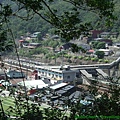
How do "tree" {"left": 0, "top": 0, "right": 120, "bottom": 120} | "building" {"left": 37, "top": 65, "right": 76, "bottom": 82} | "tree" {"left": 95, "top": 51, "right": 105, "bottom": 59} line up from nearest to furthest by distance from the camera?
"tree" {"left": 0, "top": 0, "right": 120, "bottom": 120} < "building" {"left": 37, "top": 65, "right": 76, "bottom": 82} < "tree" {"left": 95, "top": 51, "right": 105, "bottom": 59}

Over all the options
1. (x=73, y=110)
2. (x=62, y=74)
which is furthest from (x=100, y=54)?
(x=73, y=110)

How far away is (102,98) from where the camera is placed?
6.19 ft

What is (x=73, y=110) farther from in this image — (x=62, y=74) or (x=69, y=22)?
(x=62, y=74)

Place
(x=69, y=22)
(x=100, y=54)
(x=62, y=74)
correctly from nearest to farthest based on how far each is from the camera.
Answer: (x=69, y=22) → (x=62, y=74) → (x=100, y=54)

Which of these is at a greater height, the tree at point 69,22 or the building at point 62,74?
the tree at point 69,22

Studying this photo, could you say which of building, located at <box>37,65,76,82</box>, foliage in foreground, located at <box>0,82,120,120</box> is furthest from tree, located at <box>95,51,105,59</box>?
foliage in foreground, located at <box>0,82,120,120</box>

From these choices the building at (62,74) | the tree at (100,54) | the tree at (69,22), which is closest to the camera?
the tree at (69,22)

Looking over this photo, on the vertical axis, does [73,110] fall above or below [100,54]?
above

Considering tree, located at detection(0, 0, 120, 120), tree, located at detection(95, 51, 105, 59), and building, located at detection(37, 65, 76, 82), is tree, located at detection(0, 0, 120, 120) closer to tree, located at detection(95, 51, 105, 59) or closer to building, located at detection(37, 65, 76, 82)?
building, located at detection(37, 65, 76, 82)

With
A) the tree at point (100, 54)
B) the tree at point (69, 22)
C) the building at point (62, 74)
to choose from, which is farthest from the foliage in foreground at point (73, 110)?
A: the tree at point (100, 54)

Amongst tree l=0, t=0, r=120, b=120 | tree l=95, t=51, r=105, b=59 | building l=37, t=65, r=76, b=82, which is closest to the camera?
tree l=0, t=0, r=120, b=120

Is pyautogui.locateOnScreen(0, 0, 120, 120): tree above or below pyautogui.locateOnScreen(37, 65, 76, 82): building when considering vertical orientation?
above

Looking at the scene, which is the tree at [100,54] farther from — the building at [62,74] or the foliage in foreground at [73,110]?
the foliage in foreground at [73,110]

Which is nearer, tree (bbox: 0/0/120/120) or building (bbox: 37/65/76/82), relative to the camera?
tree (bbox: 0/0/120/120)
